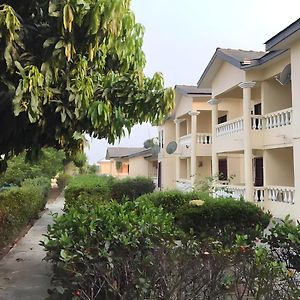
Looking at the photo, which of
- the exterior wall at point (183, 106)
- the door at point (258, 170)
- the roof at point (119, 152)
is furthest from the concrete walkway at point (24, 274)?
the roof at point (119, 152)

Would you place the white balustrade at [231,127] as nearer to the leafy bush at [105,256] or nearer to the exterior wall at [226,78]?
the exterior wall at [226,78]

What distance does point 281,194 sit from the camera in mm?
15414

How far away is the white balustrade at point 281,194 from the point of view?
47.8 feet

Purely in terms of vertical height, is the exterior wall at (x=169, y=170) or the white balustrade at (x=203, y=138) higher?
the white balustrade at (x=203, y=138)

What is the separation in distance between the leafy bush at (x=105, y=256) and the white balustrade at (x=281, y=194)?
10.9m

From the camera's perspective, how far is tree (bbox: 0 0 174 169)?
4586mm

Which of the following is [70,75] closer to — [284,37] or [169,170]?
[284,37]

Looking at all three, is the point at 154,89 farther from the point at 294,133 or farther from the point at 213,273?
the point at 294,133

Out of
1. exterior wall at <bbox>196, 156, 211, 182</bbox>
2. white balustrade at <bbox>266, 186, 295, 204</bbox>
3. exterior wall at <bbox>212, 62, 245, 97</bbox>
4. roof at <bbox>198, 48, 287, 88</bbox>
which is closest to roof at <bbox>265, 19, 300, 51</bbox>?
roof at <bbox>198, 48, 287, 88</bbox>

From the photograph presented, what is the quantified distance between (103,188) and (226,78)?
7.99 meters

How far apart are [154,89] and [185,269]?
2.77 metres

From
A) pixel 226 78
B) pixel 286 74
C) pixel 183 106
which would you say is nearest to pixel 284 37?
pixel 286 74

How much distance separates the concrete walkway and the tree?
2.05 meters

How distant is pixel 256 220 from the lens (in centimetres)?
812
